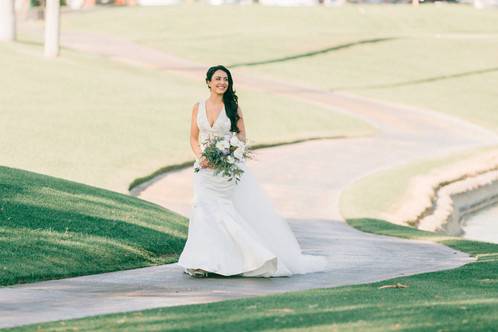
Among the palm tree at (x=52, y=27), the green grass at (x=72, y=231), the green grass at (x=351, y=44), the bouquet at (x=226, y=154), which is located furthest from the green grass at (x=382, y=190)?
the palm tree at (x=52, y=27)

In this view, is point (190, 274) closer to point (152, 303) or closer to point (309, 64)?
point (152, 303)

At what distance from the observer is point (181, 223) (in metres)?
18.1

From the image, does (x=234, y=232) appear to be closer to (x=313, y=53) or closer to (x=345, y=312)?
(x=345, y=312)

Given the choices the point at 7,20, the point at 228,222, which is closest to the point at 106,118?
the point at 7,20

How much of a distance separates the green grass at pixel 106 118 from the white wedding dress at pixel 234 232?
10.7 meters

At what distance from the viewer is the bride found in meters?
13.0

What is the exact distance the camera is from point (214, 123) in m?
13.5

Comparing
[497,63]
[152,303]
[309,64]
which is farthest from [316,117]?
[152,303]

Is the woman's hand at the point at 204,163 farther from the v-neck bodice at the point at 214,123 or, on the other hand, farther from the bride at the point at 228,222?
the v-neck bodice at the point at 214,123

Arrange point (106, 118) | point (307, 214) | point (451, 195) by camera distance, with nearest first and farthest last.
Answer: point (307, 214)
point (451, 195)
point (106, 118)

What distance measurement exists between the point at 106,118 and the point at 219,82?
20.7 metres

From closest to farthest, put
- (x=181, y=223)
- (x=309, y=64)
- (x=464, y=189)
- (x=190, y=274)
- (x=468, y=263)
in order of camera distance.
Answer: (x=190, y=274) < (x=468, y=263) < (x=181, y=223) < (x=464, y=189) < (x=309, y=64)

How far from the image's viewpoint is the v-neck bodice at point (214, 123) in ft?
44.2

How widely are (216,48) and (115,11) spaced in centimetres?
1400
